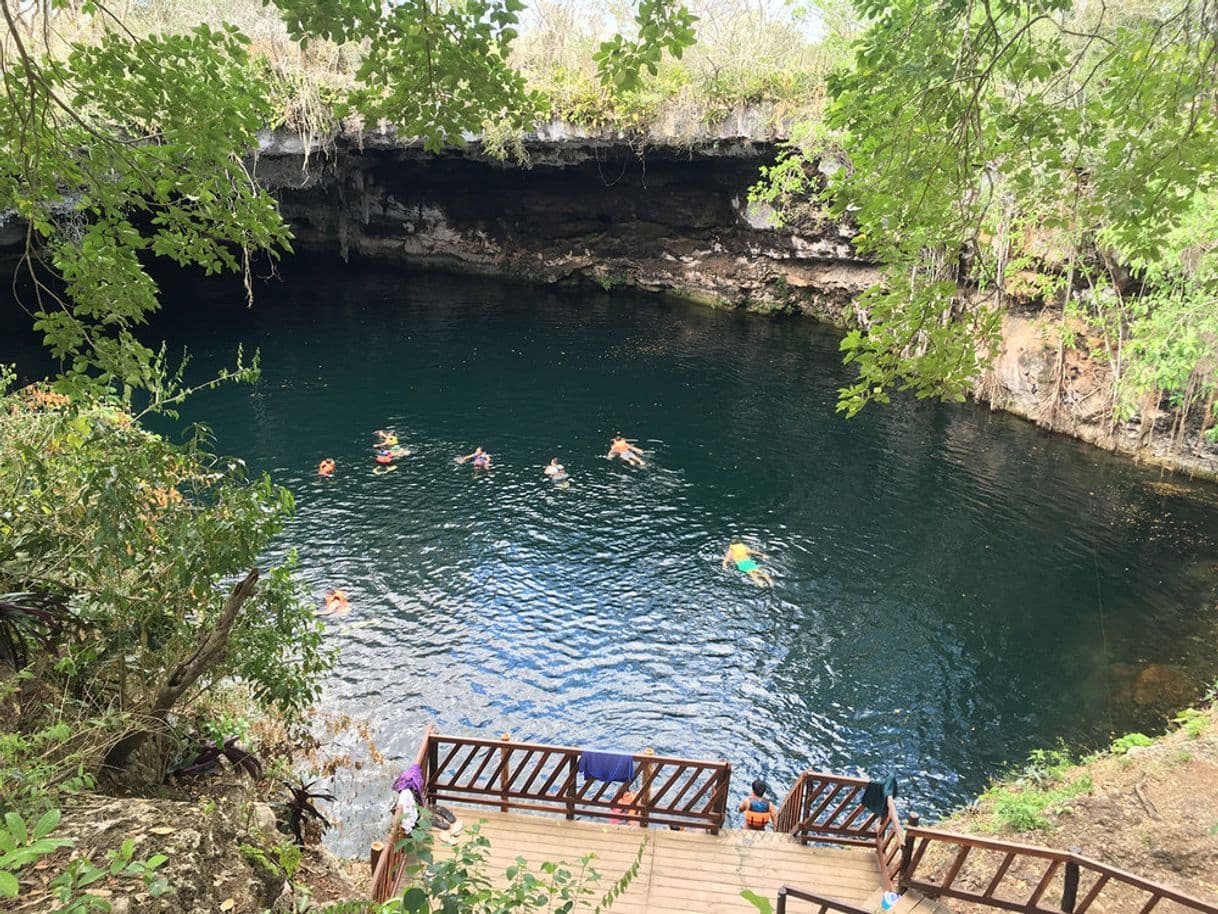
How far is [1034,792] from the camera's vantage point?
10.3 m

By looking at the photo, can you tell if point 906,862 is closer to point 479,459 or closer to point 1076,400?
point 479,459

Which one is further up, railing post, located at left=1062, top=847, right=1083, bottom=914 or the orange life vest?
railing post, located at left=1062, top=847, right=1083, bottom=914

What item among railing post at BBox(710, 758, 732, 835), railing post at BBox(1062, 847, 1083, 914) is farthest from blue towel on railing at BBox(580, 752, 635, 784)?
railing post at BBox(1062, 847, 1083, 914)

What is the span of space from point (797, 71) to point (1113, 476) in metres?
16.8

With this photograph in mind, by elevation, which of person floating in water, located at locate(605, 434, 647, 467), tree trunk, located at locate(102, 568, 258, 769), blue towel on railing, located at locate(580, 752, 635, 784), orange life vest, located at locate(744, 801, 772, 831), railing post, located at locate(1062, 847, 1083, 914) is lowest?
orange life vest, located at locate(744, 801, 772, 831)

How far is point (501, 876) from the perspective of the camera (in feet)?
27.2

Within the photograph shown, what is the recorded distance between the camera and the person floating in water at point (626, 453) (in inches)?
851

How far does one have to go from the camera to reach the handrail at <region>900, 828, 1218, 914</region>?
6.07 metres

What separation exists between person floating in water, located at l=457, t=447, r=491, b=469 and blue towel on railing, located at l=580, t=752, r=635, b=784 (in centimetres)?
1252

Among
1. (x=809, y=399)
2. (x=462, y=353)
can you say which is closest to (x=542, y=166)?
(x=462, y=353)

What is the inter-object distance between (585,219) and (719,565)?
2592 cm

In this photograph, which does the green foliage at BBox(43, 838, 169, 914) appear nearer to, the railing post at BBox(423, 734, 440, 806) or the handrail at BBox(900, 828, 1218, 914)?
the railing post at BBox(423, 734, 440, 806)

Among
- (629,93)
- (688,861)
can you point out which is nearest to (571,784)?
(688,861)

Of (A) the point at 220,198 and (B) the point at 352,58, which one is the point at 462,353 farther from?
(A) the point at 220,198
